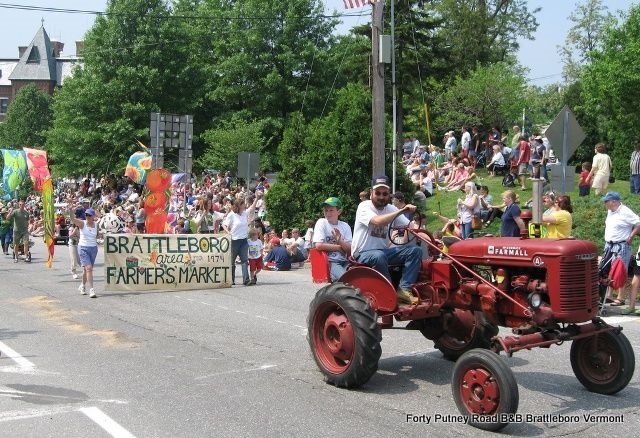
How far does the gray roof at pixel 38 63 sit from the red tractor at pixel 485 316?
107 meters

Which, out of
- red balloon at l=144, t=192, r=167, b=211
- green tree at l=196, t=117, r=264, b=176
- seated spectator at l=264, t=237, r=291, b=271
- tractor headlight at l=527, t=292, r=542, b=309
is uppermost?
green tree at l=196, t=117, r=264, b=176

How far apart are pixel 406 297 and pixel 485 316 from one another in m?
0.76

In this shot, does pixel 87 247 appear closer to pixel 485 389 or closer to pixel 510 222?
pixel 510 222

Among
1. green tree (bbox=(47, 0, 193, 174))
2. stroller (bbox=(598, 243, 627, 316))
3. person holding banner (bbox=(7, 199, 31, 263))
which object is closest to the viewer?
stroller (bbox=(598, 243, 627, 316))

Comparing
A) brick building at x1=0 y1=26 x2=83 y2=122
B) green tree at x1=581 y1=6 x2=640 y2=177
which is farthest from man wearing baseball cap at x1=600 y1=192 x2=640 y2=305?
brick building at x1=0 y1=26 x2=83 y2=122

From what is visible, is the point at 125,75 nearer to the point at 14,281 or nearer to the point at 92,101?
the point at 92,101

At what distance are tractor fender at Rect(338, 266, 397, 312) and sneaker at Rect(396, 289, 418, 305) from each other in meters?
0.14

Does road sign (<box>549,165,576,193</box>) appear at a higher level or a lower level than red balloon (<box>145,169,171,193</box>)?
lower

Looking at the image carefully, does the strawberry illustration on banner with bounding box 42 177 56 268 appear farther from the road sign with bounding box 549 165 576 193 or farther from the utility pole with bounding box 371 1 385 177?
the road sign with bounding box 549 165 576 193

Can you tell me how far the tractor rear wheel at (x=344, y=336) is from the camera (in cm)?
695

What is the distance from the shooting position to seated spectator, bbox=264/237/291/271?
64.5 ft

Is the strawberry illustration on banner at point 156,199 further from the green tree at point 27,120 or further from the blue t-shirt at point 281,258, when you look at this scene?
the green tree at point 27,120

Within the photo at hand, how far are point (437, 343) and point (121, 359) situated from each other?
3.54 m

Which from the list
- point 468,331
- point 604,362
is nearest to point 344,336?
point 468,331
